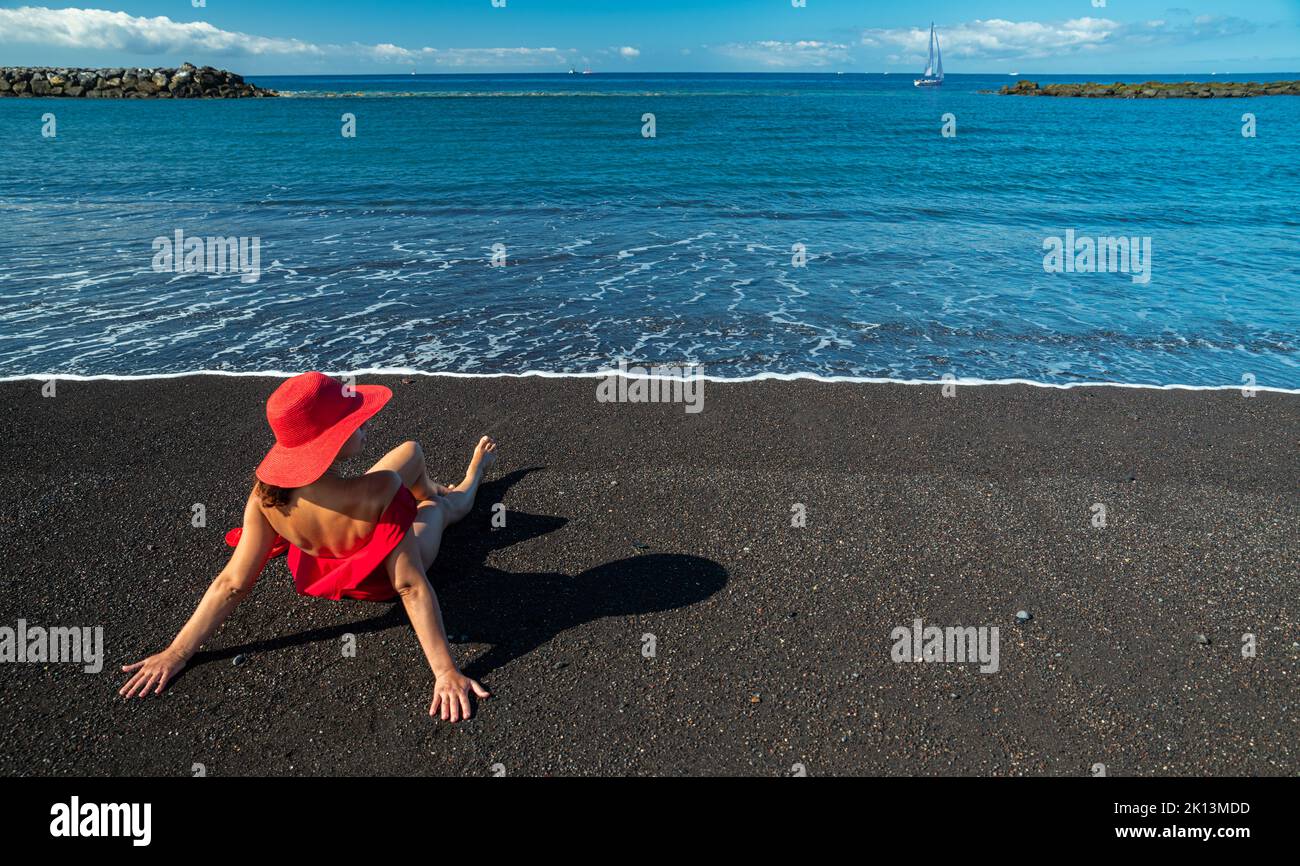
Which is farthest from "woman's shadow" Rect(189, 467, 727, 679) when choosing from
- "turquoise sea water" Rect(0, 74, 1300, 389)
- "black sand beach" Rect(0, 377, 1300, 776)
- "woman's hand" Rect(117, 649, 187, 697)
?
"turquoise sea water" Rect(0, 74, 1300, 389)

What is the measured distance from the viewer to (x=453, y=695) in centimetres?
417

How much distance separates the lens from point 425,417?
7797 mm

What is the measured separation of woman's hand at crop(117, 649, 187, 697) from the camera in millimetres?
4266

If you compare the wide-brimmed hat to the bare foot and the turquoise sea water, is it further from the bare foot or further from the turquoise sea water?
the turquoise sea water

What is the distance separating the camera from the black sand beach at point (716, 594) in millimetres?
3973

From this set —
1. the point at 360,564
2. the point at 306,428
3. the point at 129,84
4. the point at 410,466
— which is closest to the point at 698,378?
the point at 410,466

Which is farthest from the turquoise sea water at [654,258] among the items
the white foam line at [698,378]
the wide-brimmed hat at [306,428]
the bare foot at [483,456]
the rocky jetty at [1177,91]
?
the rocky jetty at [1177,91]

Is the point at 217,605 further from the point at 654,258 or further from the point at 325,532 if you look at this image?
the point at 654,258

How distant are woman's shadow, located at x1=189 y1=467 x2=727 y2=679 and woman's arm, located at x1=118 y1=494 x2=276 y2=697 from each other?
0.17 m

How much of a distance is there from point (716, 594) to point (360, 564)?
2.21 m

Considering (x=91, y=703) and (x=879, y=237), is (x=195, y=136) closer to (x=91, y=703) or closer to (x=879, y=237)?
(x=879, y=237)

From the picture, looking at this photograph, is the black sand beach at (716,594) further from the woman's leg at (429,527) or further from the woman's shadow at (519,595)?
the woman's leg at (429,527)
